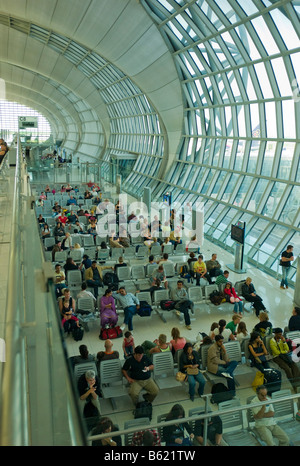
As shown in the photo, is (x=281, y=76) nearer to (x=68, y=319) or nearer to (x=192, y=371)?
(x=68, y=319)

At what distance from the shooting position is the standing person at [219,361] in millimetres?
8039

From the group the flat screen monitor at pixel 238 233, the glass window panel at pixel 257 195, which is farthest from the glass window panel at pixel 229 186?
the flat screen monitor at pixel 238 233

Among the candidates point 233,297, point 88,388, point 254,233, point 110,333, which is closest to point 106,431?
point 88,388

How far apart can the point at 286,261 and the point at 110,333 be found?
7029mm

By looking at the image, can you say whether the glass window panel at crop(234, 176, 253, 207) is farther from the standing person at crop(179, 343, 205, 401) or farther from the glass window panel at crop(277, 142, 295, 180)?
the standing person at crop(179, 343, 205, 401)

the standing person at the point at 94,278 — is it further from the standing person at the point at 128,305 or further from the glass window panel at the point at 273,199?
the glass window panel at the point at 273,199

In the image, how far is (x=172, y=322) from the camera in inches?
457

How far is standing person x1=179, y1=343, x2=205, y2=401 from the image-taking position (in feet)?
24.9

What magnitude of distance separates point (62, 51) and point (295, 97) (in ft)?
91.9

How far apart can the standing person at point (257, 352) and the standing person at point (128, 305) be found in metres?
3.51

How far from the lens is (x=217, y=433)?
540 cm

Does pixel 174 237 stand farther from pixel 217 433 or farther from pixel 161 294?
pixel 217 433

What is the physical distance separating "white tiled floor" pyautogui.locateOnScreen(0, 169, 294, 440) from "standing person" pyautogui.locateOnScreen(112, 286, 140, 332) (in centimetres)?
33
